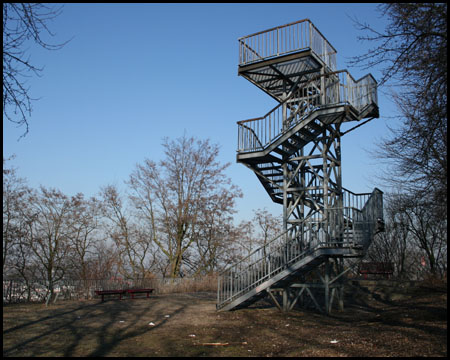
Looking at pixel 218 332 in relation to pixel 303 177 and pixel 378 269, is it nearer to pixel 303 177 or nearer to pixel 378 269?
pixel 303 177

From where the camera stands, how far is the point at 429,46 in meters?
7.56

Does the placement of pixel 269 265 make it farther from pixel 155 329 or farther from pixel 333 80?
pixel 333 80

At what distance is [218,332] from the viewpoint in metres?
10.8

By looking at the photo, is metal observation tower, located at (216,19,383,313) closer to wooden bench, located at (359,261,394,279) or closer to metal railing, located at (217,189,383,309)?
metal railing, located at (217,189,383,309)

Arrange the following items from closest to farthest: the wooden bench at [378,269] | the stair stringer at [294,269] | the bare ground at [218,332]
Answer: the bare ground at [218,332] < the stair stringer at [294,269] < the wooden bench at [378,269]

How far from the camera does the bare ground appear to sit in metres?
8.47

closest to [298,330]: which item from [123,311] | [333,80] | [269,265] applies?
[269,265]

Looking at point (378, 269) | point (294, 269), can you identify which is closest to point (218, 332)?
point (294, 269)

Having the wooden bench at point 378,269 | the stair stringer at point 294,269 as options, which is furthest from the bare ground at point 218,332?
the wooden bench at point 378,269

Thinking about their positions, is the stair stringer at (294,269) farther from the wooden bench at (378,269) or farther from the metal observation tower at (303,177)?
the wooden bench at (378,269)

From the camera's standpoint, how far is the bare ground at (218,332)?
847 centimetres

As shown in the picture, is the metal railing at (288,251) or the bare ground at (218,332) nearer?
the bare ground at (218,332)

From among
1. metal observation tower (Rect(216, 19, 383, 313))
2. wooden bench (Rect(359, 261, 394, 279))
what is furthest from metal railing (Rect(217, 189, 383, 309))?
wooden bench (Rect(359, 261, 394, 279))

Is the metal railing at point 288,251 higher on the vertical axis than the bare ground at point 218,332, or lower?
higher
